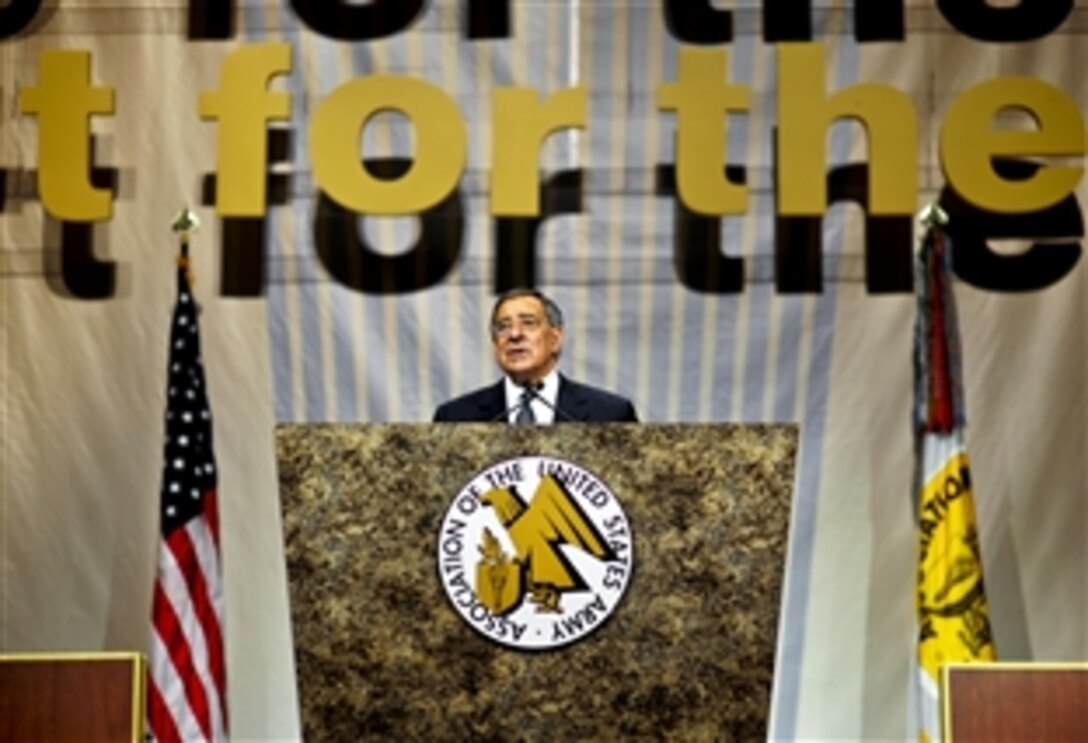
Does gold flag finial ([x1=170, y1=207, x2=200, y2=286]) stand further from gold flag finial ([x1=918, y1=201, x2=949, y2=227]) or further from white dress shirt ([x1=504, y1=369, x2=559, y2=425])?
gold flag finial ([x1=918, y1=201, x2=949, y2=227])

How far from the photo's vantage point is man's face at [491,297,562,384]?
4191mm

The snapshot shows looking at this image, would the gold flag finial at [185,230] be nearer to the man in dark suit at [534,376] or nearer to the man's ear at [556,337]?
the man in dark suit at [534,376]

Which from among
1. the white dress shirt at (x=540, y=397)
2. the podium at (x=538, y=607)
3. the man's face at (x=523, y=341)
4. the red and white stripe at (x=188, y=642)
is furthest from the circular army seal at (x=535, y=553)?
the red and white stripe at (x=188, y=642)

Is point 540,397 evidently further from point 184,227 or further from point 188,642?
point 184,227

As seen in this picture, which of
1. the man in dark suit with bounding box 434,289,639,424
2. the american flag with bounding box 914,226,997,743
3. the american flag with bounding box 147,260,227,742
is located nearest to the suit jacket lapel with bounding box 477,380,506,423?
the man in dark suit with bounding box 434,289,639,424

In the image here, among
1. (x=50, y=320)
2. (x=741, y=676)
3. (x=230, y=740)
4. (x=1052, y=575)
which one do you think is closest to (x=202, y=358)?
(x=50, y=320)

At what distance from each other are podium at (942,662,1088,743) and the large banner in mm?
1878

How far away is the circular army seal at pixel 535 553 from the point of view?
2.91m

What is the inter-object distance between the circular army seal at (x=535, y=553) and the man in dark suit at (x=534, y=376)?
115 cm

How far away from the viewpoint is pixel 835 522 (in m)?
5.43

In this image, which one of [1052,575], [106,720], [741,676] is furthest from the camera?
[1052,575]

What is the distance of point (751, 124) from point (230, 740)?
240cm

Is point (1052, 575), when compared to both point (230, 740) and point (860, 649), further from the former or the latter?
point (230, 740)

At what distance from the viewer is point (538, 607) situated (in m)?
2.91
